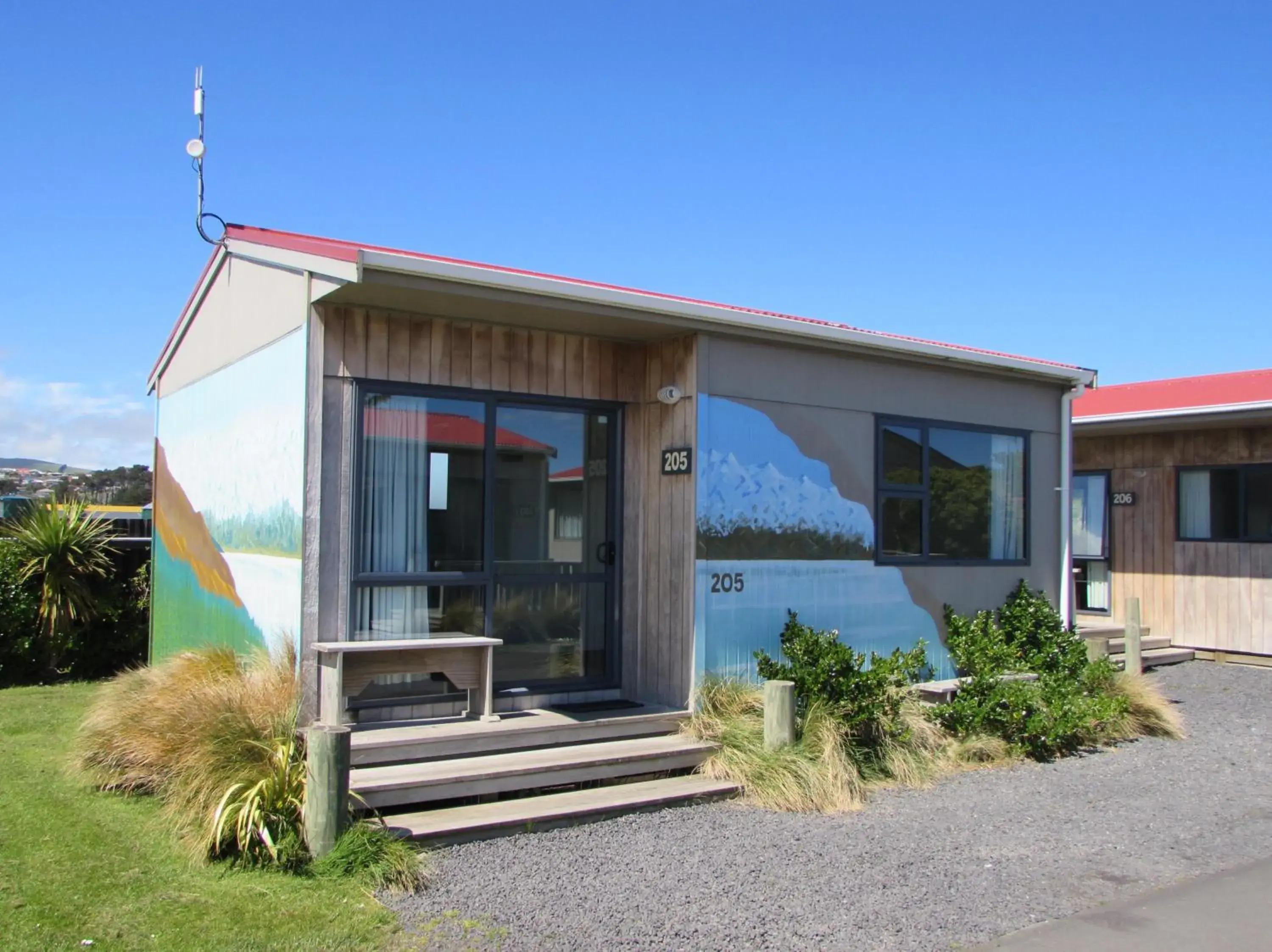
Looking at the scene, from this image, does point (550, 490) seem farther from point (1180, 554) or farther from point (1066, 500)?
point (1180, 554)

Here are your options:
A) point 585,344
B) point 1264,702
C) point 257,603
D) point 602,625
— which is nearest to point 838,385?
point 585,344

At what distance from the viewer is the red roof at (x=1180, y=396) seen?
1223cm

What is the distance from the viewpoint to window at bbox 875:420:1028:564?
9180mm

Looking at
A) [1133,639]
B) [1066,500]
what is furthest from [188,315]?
[1133,639]

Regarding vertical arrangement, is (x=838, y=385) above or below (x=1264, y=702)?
above

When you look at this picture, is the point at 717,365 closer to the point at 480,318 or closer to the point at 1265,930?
the point at 480,318

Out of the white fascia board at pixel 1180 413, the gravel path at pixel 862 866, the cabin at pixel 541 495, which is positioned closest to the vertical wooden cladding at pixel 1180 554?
the white fascia board at pixel 1180 413

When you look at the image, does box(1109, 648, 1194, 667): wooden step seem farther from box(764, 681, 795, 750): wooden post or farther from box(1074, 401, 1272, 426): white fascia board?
box(764, 681, 795, 750): wooden post

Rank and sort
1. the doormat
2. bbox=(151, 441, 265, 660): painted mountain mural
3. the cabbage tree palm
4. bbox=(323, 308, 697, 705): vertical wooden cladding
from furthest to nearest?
the cabbage tree palm < bbox=(151, 441, 265, 660): painted mountain mural < the doormat < bbox=(323, 308, 697, 705): vertical wooden cladding

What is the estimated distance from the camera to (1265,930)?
4.81 m

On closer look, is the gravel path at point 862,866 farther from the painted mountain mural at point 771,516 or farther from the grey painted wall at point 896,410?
the grey painted wall at point 896,410

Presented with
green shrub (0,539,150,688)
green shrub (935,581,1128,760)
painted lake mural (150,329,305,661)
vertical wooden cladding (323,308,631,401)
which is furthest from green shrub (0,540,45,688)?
green shrub (935,581,1128,760)

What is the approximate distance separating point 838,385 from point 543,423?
2.44 meters

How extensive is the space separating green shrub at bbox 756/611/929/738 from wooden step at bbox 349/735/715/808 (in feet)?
2.95
